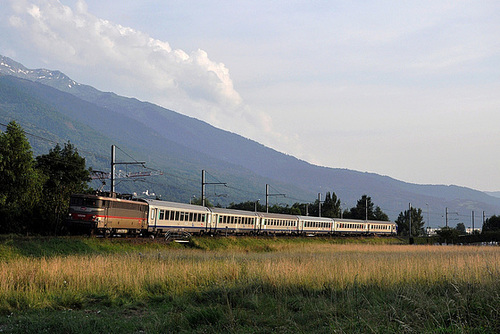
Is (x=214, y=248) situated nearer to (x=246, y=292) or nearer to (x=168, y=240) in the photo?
(x=168, y=240)

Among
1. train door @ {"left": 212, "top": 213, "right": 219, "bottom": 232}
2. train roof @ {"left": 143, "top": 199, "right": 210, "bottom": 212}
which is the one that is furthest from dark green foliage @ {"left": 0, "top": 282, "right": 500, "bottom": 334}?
train door @ {"left": 212, "top": 213, "right": 219, "bottom": 232}

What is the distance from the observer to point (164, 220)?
1806 inches

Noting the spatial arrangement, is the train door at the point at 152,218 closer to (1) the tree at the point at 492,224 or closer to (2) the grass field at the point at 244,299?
(2) the grass field at the point at 244,299

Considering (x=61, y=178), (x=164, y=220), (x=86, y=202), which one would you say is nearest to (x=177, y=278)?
(x=86, y=202)

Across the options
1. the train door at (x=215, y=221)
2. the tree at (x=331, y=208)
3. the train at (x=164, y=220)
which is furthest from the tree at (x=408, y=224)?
the train door at (x=215, y=221)

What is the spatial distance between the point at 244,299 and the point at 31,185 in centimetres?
3471

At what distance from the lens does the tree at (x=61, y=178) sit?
158 feet

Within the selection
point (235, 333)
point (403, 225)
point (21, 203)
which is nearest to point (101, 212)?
point (21, 203)

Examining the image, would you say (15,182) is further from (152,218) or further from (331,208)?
(331,208)

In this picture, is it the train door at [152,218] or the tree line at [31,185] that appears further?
the train door at [152,218]

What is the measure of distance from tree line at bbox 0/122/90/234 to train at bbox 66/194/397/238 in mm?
7178

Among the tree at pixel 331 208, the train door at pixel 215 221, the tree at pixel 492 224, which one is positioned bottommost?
the train door at pixel 215 221

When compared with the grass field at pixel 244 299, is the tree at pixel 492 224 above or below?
above

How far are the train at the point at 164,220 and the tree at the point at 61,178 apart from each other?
895cm
